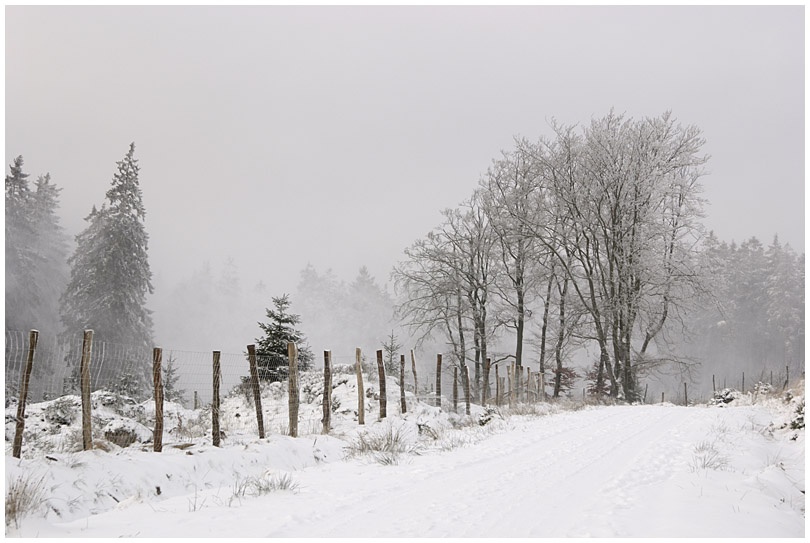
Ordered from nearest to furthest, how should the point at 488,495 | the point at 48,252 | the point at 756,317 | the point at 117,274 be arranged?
1. the point at 488,495
2. the point at 117,274
3. the point at 48,252
4. the point at 756,317

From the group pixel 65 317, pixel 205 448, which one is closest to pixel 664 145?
pixel 205 448

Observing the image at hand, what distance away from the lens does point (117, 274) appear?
30.5m

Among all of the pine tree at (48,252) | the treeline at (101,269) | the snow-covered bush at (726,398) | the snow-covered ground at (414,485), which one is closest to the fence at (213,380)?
the snow-covered ground at (414,485)

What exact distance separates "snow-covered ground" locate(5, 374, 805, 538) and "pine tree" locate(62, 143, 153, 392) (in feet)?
71.5

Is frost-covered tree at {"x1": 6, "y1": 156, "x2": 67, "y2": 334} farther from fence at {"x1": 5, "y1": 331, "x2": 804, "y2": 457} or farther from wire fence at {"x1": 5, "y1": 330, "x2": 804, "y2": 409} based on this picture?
fence at {"x1": 5, "y1": 331, "x2": 804, "y2": 457}

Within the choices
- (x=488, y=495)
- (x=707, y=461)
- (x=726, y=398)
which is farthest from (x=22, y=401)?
(x=726, y=398)

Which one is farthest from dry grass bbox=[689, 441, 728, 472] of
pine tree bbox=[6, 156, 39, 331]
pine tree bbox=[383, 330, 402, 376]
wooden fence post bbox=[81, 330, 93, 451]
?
pine tree bbox=[6, 156, 39, 331]

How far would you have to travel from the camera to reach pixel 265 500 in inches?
208

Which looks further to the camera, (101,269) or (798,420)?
(101,269)

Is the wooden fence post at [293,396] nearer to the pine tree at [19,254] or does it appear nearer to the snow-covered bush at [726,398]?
the snow-covered bush at [726,398]

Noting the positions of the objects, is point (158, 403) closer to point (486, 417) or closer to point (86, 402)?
point (86, 402)

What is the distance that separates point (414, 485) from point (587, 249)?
74.0 feet

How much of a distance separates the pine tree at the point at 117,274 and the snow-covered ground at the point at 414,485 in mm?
21802

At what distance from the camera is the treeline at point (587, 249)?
2461 cm
